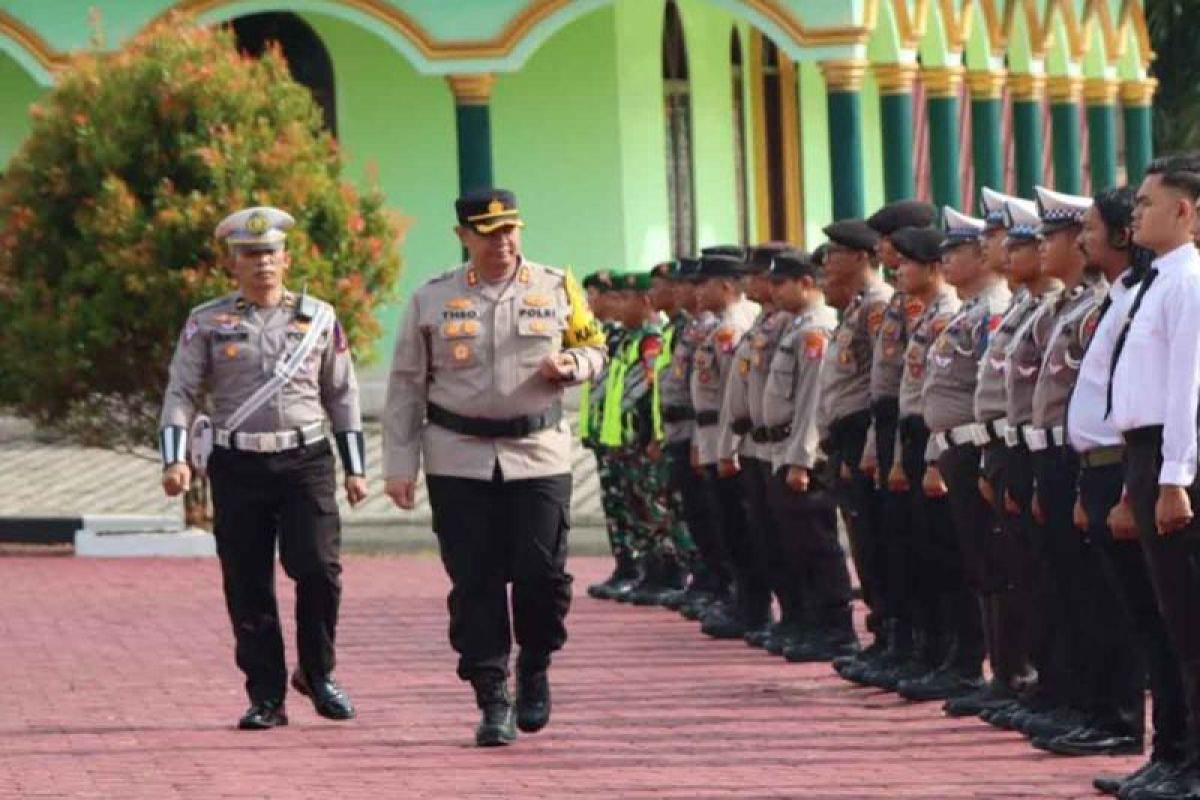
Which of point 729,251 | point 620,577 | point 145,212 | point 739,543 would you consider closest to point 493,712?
point 739,543

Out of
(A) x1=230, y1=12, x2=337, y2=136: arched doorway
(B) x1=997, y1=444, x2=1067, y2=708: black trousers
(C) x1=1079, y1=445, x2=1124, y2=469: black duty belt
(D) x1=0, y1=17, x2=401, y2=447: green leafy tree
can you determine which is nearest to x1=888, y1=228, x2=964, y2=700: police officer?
(B) x1=997, y1=444, x2=1067, y2=708: black trousers

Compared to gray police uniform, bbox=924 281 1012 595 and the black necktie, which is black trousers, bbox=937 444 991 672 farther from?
the black necktie

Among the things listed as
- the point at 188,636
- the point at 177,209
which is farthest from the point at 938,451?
the point at 177,209

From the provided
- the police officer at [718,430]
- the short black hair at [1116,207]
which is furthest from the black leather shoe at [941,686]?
the short black hair at [1116,207]

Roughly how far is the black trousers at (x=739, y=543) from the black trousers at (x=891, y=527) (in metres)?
2.11

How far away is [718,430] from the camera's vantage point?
16.0 m

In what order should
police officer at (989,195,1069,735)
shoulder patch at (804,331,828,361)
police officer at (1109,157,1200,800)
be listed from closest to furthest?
police officer at (1109,157,1200,800) → police officer at (989,195,1069,735) → shoulder patch at (804,331,828,361)

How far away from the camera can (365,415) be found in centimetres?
2858

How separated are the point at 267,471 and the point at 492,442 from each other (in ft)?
3.47

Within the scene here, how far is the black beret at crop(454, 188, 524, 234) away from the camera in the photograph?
1197 cm

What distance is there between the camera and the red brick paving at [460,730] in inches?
423

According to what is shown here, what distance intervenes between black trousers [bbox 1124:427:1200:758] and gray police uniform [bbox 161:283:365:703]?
3905 millimetres

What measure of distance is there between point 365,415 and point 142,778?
57.4 feet

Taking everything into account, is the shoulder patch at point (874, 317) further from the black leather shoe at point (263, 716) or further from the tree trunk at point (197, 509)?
the tree trunk at point (197, 509)
